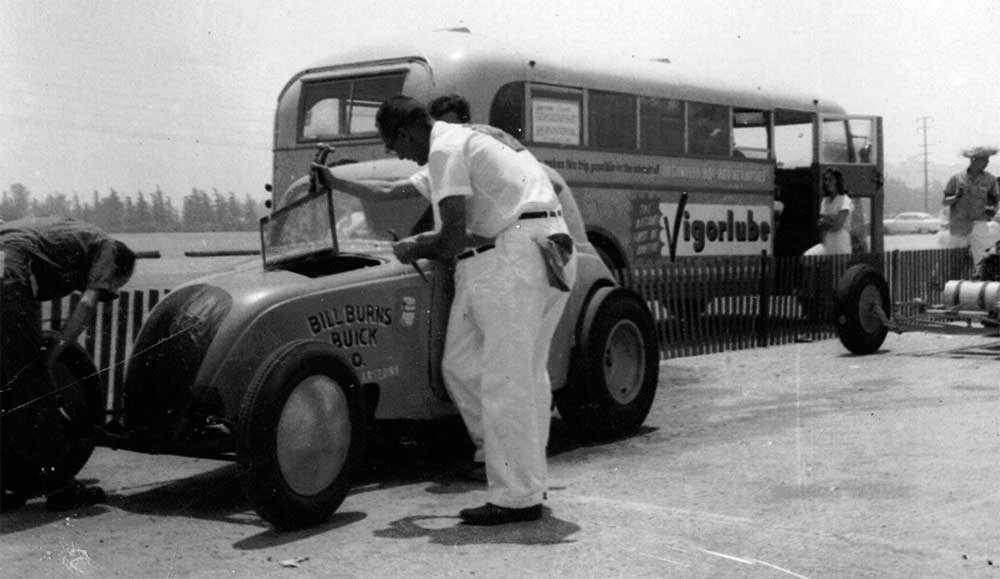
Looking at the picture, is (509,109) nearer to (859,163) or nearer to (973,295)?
(973,295)

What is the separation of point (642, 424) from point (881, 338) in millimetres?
4814

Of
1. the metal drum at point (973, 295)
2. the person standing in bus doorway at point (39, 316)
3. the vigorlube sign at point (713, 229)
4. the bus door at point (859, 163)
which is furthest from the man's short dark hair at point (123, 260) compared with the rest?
the bus door at point (859, 163)

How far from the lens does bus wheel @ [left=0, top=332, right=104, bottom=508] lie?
6184 mm

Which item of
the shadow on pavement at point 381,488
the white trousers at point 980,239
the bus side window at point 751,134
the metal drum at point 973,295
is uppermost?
the bus side window at point 751,134

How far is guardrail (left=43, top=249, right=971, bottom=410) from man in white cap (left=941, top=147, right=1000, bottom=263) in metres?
0.28

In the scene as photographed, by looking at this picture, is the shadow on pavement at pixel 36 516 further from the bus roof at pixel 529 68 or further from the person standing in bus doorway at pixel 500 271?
the bus roof at pixel 529 68

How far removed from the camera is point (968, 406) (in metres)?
9.16

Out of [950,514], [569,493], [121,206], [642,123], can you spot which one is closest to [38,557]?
[569,493]

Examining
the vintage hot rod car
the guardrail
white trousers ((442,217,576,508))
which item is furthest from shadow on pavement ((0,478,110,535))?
the guardrail

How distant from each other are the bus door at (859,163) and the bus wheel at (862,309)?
5386mm

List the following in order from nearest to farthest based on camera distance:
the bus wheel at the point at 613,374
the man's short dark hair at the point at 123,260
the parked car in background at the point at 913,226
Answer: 1. the man's short dark hair at the point at 123,260
2. the bus wheel at the point at 613,374
3. the parked car in background at the point at 913,226

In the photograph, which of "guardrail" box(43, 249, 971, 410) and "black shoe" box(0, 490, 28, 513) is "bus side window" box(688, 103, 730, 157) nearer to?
"guardrail" box(43, 249, 971, 410)

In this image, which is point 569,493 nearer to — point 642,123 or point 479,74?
point 479,74

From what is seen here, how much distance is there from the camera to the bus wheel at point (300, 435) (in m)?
5.66
